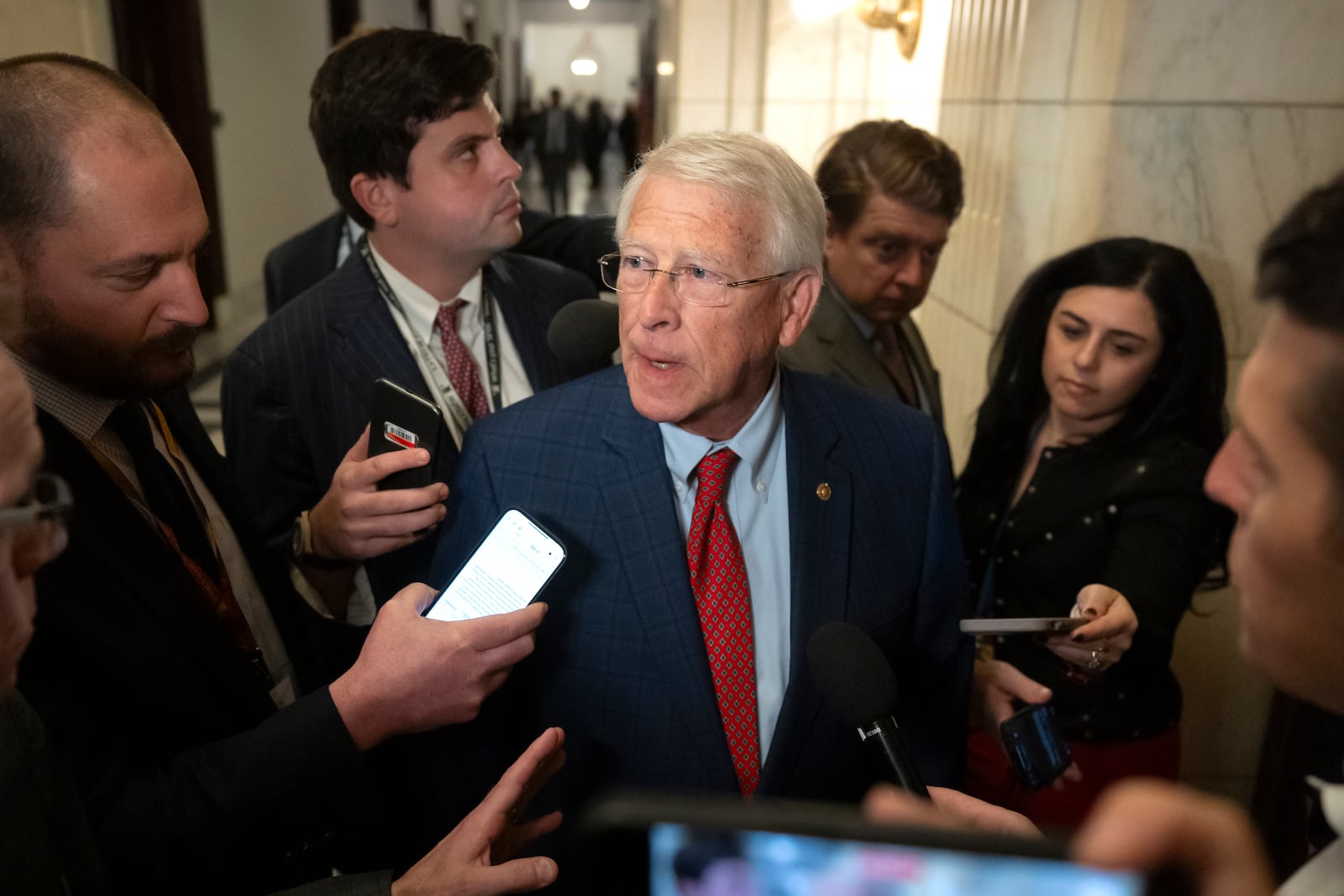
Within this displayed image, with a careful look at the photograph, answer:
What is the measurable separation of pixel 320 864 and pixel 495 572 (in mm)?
581

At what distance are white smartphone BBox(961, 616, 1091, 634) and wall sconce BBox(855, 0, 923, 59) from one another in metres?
3.49

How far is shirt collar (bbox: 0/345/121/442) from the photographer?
123cm

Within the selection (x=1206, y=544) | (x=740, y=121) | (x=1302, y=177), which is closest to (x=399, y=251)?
(x=1206, y=544)

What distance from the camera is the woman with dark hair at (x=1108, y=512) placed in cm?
191

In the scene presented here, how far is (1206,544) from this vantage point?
193 cm

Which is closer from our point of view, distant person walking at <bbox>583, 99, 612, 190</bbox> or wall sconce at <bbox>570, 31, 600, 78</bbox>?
distant person walking at <bbox>583, 99, 612, 190</bbox>

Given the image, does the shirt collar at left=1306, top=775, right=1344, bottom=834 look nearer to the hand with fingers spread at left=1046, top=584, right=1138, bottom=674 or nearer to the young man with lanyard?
the hand with fingers spread at left=1046, top=584, right=1138, bottom=674

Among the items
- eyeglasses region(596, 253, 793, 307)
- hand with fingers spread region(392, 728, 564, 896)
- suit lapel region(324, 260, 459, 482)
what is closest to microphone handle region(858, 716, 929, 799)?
hand with fingers spread region(392, 728, 564, 896)

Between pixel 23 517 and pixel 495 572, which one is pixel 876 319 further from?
pixel 23 517

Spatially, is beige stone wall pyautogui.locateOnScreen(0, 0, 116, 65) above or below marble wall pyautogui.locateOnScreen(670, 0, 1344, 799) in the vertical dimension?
above

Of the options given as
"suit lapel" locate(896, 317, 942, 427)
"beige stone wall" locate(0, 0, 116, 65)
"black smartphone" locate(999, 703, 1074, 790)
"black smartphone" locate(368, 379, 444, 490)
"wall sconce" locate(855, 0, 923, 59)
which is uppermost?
"wall sconce" locate(855, 0, 923, 59)

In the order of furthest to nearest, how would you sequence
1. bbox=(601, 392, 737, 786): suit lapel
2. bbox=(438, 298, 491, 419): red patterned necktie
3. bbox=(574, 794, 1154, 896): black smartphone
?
bbox=(438, 298, 491, 419): red patterned necktie → bbox=(601, 392, 737, 786): suit lapel → bbox=(574, 794, 1154, 896): black smartphone

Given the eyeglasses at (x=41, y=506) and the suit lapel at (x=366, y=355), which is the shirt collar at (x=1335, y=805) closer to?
the eyeglasses at (x=41, y=506)

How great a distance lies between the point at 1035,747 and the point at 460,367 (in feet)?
4.86
